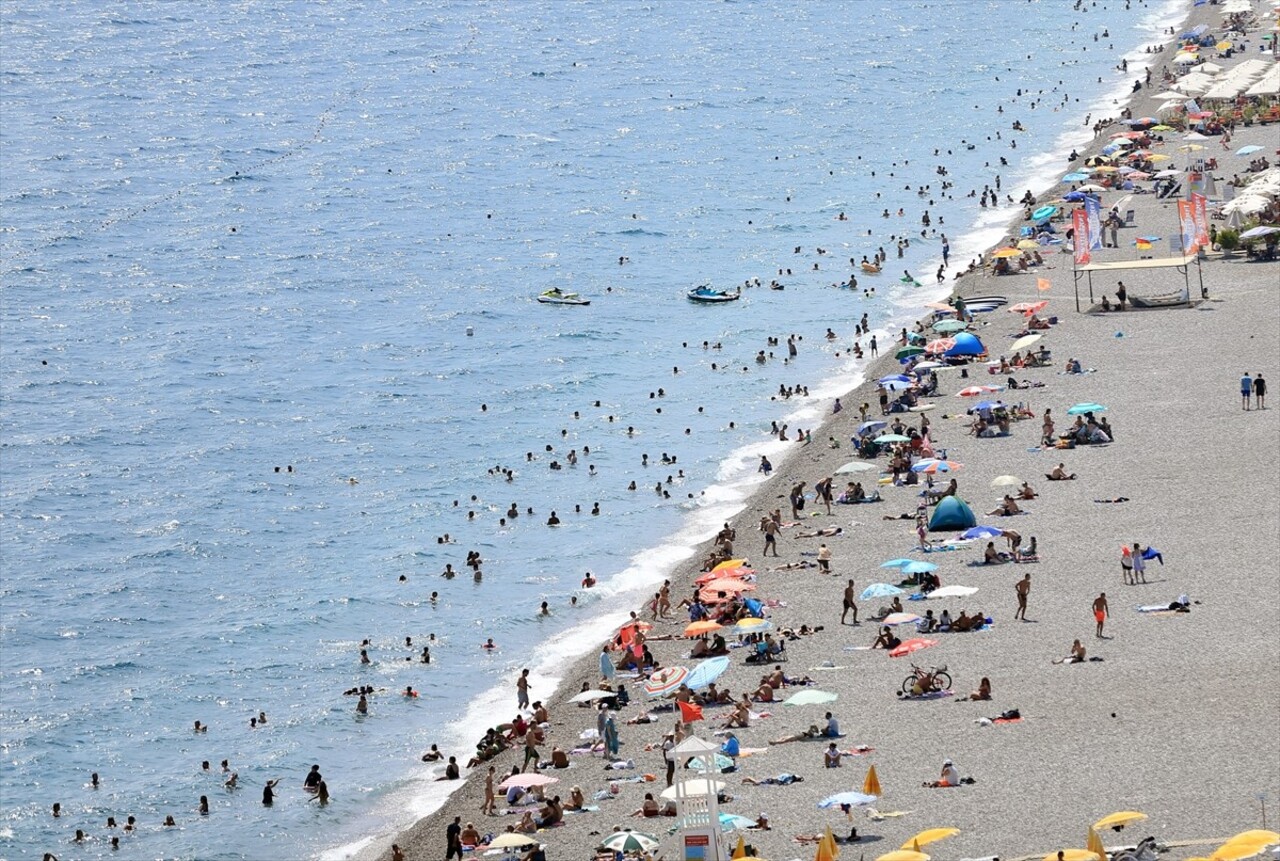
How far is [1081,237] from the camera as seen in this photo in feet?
179

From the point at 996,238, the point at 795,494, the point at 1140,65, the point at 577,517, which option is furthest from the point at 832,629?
the point at 1140,65

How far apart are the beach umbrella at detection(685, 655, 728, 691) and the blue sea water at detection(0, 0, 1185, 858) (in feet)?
17.9

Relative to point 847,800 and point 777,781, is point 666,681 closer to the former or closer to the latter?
point 777,781

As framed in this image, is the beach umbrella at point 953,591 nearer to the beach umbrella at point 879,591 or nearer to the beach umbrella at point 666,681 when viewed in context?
the beach umbrella at point 879,591

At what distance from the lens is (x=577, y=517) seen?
5059 centimetres

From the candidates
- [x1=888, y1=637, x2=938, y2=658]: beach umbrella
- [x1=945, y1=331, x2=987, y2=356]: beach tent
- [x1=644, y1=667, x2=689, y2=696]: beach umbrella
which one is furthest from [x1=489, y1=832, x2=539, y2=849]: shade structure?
[x1=945, y1=331, x2=987, y2=356]: beach tent

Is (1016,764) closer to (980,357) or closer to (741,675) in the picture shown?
(741,675)

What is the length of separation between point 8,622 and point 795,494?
1956 cm

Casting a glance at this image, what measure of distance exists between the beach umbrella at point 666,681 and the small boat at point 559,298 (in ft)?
140

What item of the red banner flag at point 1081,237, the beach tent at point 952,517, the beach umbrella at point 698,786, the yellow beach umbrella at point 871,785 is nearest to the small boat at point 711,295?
the red banner flag at point 1081,237

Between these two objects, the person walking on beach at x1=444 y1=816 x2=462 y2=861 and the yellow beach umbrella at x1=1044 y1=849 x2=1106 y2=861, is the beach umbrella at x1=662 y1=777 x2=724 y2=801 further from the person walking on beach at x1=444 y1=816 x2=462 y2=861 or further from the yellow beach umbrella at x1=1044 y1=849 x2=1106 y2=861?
the person walking on beach at x1=444 y1=816 x2=462 y2=861

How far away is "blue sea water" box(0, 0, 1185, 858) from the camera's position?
4053 cm

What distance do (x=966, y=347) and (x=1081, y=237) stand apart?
209 inches

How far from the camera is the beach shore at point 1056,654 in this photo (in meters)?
26.6
